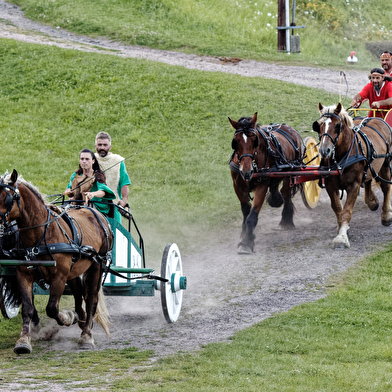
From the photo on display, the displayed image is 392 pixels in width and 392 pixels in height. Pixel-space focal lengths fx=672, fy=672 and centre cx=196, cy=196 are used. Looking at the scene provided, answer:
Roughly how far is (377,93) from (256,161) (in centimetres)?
283

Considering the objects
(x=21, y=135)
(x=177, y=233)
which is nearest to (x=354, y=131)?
(x=177, y=233)

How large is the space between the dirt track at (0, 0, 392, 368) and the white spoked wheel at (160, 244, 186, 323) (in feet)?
0.60

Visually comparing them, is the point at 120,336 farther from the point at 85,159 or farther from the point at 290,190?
the point at 290,190

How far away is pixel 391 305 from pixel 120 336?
305 cm

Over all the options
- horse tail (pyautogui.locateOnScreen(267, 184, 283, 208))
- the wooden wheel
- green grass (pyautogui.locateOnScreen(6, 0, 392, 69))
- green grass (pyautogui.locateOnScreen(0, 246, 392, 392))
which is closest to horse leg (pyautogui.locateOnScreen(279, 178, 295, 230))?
horse tail (pyautogui.locateOnScreen(267, 184, 283, 208))

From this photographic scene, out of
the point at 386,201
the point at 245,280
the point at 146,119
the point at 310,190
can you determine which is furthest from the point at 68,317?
the point at 146,119

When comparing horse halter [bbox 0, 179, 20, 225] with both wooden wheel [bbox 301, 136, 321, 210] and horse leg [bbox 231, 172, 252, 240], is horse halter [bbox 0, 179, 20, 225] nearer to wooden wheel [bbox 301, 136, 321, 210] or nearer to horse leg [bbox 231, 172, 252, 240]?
horse leg [bbox 231, 172, 252, 240]

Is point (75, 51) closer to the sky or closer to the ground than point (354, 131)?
closer to the sky

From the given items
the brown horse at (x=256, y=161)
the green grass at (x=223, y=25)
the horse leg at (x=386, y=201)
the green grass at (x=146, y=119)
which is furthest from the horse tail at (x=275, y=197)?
the green grass at (x=223, y=25)

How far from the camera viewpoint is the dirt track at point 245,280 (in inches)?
283

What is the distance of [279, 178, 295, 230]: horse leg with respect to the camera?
11.7 meters

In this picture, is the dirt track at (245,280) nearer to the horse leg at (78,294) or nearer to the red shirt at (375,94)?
the horse leg at (78,294)

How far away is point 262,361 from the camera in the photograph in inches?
233

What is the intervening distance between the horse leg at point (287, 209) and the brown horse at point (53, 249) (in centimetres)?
529
